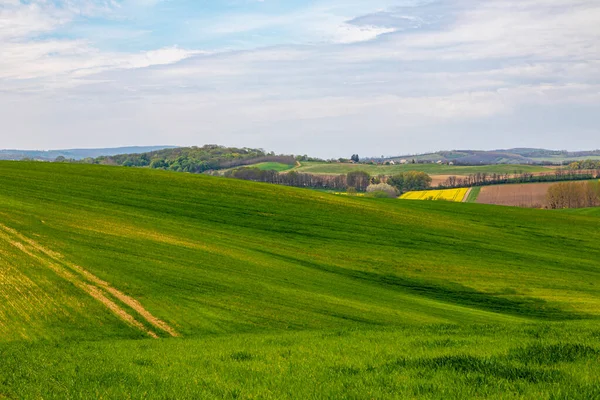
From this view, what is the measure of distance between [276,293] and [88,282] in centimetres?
876

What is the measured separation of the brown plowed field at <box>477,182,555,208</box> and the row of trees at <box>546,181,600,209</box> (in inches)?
89.5

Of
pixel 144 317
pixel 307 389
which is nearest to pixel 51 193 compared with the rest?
pixel 144 317

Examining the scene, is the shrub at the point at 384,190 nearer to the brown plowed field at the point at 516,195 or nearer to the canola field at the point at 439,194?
the canola field at the point at 439,194

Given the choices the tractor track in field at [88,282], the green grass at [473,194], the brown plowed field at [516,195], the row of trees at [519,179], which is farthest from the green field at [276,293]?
the row of trees at [519,179]

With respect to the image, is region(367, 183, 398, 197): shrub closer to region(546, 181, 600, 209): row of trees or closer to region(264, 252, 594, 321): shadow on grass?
region(546, 181, 600, 209): row of trees

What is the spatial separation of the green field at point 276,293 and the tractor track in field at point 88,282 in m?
0.12

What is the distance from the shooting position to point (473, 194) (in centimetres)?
14988

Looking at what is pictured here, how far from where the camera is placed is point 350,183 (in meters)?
196

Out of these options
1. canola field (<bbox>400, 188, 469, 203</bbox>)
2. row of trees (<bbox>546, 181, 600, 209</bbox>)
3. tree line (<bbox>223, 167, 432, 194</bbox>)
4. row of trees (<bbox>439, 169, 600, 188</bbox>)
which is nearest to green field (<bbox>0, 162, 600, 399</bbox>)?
row of trees (<bbox>546, 181, 600, 209</bbox>)

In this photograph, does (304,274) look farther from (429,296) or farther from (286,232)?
(286,232)

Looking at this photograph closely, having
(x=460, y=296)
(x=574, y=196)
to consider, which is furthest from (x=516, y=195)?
(x=460, y=296)

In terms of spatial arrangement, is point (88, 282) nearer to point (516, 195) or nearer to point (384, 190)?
point (516, 195)

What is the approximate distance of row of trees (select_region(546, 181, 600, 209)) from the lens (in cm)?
13000

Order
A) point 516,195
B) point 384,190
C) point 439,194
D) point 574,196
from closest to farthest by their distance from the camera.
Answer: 1. point 574,196
2. point 516,195
3. point 439,194
4. point 384,190
